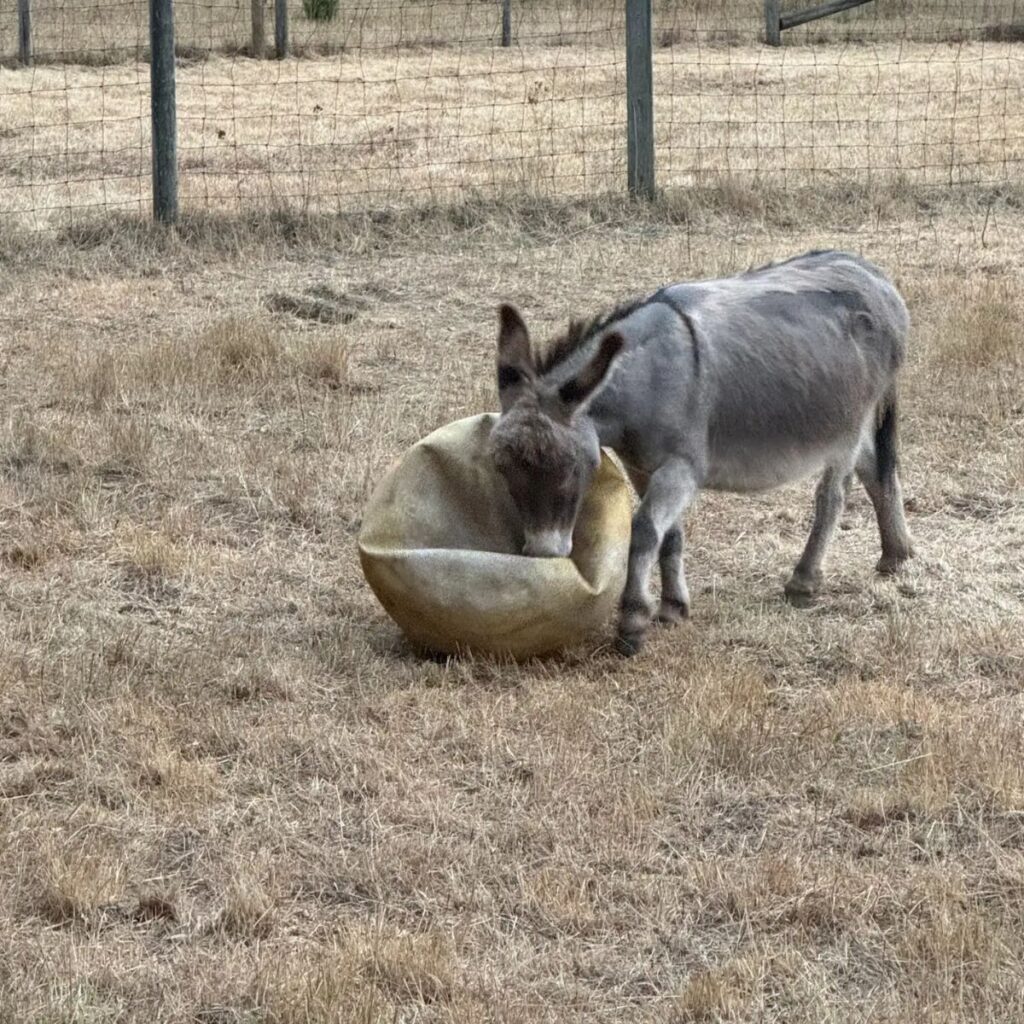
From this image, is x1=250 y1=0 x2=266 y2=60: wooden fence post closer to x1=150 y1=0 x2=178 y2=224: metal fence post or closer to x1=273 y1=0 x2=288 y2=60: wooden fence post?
x1=273 y1=0 x2=288 y2=60: wooden fence post

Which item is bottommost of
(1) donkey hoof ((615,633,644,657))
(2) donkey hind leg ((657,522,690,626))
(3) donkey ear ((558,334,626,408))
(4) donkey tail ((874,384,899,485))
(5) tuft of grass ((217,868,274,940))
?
(5) tuft of grass ((217,868,274,940))

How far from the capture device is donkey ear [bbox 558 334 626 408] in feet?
19.9

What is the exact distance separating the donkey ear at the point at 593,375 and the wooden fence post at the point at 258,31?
61.8 feet

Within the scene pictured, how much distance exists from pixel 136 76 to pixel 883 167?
10450mm

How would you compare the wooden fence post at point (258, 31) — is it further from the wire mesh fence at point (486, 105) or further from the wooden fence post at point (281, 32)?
the wooden fence post at point (281, 32)

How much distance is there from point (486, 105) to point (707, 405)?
457 inches

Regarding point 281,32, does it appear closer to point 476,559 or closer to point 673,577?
point 673,577

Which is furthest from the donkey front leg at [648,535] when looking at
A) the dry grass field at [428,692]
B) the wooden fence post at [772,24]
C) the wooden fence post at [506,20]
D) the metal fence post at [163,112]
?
the wooden fence post at [506,20]

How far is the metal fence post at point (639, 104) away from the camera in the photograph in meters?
13.0

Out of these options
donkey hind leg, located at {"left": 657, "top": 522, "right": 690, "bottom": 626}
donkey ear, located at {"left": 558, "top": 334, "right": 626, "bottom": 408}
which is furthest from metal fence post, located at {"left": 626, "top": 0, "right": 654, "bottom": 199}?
donkey ear, located at {"left": 558, "top": 334, "right": 626, "bottom": 408}

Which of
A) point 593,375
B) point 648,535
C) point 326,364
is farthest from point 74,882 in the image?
point 326,364

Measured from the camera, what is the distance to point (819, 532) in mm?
7051

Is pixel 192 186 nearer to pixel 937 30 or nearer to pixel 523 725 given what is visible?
pixel 523 725

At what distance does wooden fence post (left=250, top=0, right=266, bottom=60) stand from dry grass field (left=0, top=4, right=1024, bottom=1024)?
11.8 metres
